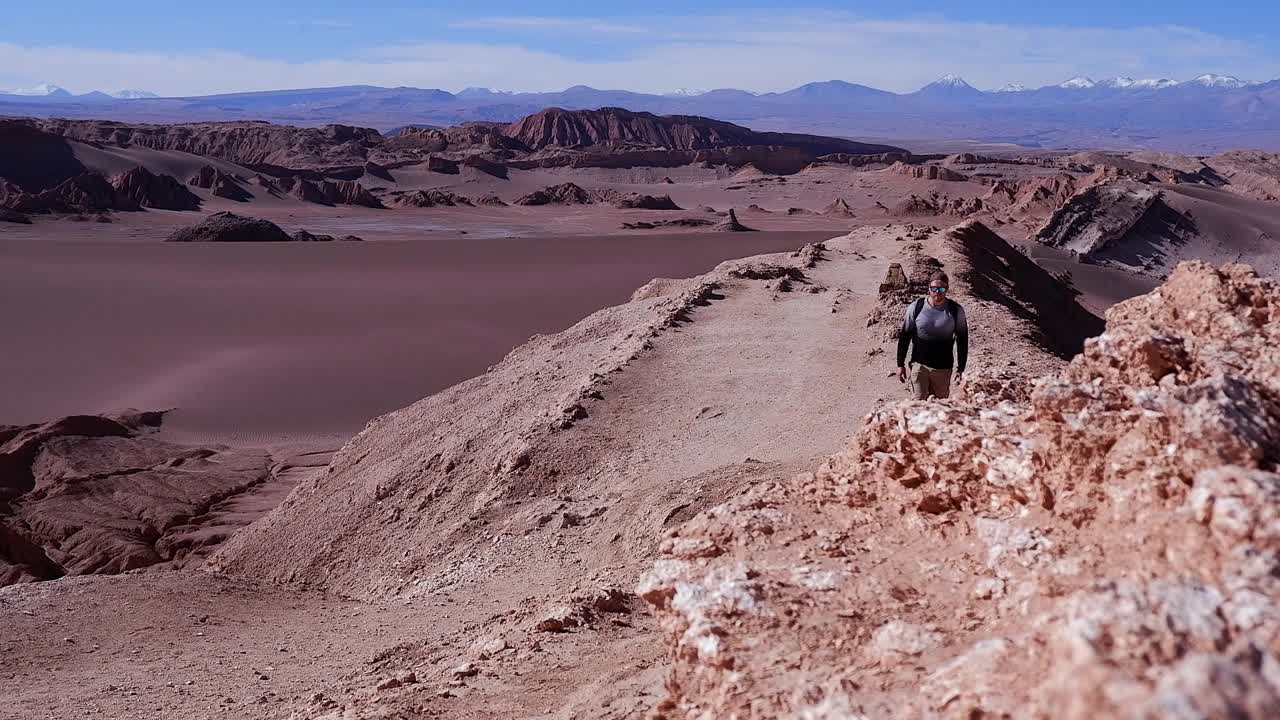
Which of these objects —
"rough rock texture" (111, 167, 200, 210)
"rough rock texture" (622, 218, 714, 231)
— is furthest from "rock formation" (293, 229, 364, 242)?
"rough rock texture" (111, 167, 200, 210)

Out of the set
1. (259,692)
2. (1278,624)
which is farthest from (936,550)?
(259,692)

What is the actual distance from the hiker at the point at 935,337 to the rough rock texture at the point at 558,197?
44.6 metres

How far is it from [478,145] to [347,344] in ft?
169

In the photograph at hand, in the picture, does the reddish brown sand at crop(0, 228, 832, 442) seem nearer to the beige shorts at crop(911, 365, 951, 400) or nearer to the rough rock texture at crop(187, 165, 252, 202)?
the beige shorts at crop(911, 365, 951, 400)

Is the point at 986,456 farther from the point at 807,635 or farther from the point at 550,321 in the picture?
the point at 550,321

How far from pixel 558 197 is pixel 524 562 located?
4486 cm

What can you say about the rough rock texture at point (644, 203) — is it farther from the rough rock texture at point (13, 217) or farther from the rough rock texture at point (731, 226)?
the rough rock texture at point (13, 217)

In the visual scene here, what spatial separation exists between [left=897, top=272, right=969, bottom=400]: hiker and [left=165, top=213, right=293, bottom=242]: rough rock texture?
1152 inches

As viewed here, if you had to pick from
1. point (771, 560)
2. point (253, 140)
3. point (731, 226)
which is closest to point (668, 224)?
point (731, 226)

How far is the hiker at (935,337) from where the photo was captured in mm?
5605

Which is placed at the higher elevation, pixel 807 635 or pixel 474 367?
pixel 807 635

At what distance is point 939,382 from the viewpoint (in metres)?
5.70

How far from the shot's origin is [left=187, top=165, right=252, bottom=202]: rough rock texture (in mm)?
48469

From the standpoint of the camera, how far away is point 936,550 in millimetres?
3240
